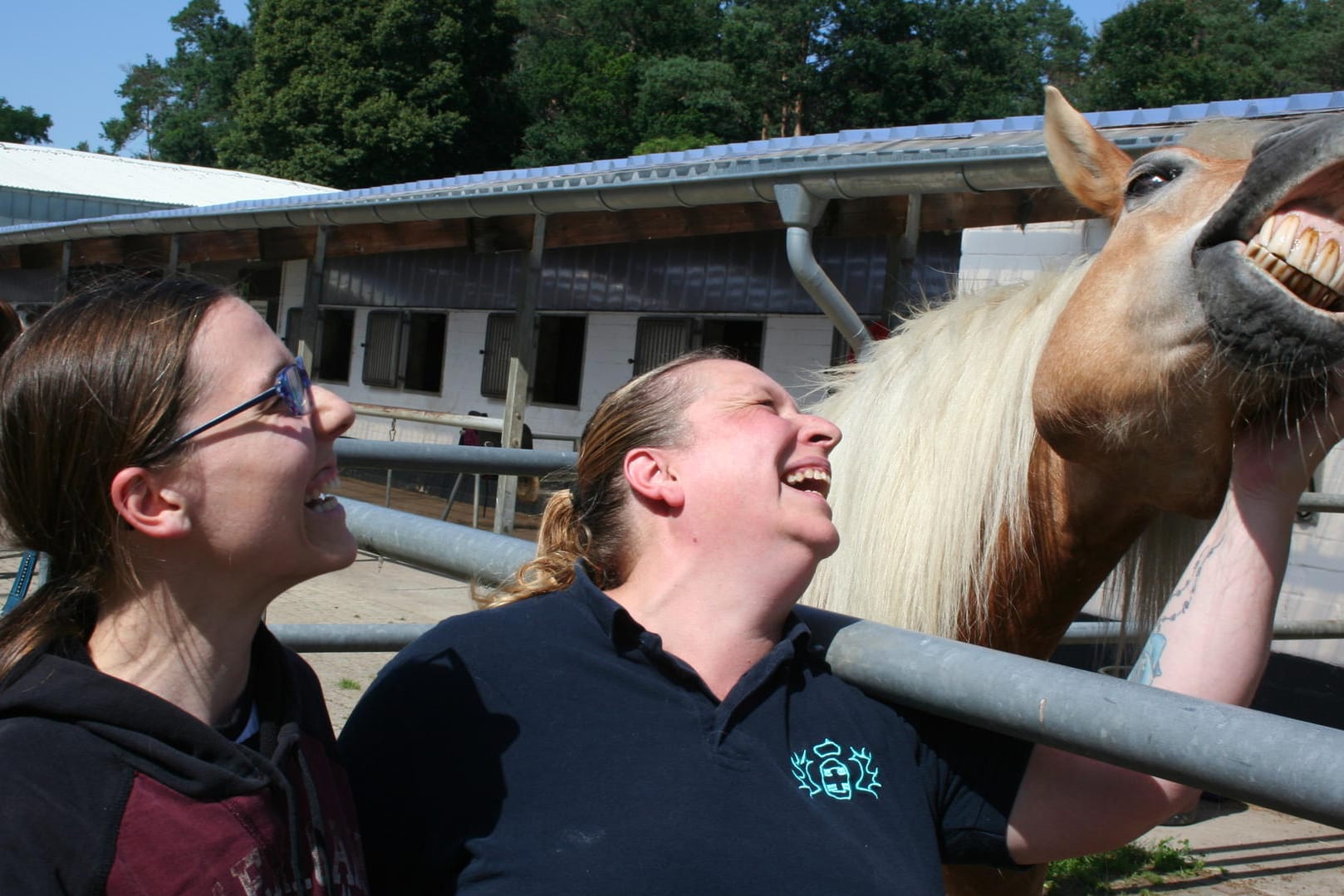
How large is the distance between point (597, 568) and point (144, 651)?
0.74 m

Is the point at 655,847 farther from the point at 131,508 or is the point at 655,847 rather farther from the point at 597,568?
the point at 131,508

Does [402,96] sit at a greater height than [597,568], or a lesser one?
greater

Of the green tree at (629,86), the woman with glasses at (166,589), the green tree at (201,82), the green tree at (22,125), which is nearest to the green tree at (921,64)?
the green tree at (629,86)

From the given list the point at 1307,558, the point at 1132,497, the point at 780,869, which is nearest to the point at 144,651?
the point at 780,869

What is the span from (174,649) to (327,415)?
11.7 inches

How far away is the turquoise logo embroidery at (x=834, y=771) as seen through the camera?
1410 millimetres

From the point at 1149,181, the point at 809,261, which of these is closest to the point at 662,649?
the point at 1149,181

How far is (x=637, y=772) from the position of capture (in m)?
1.35

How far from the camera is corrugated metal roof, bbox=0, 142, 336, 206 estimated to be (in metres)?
25.0

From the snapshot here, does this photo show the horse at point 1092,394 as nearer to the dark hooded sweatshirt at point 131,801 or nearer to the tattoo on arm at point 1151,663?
the tattoo on arm at point 1151,663

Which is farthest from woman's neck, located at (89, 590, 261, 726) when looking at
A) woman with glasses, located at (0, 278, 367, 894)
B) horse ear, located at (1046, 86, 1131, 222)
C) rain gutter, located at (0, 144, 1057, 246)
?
rain gutter, located at (0, 144, 1057, 246)

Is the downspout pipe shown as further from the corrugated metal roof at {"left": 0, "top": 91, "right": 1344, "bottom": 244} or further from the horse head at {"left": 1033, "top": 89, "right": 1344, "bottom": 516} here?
the horse head at {"left": 1033, "top": 89, "right": 1344, "bottom": 516}

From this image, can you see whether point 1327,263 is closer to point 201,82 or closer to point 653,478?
point 653,478

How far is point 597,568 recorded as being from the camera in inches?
68.5
